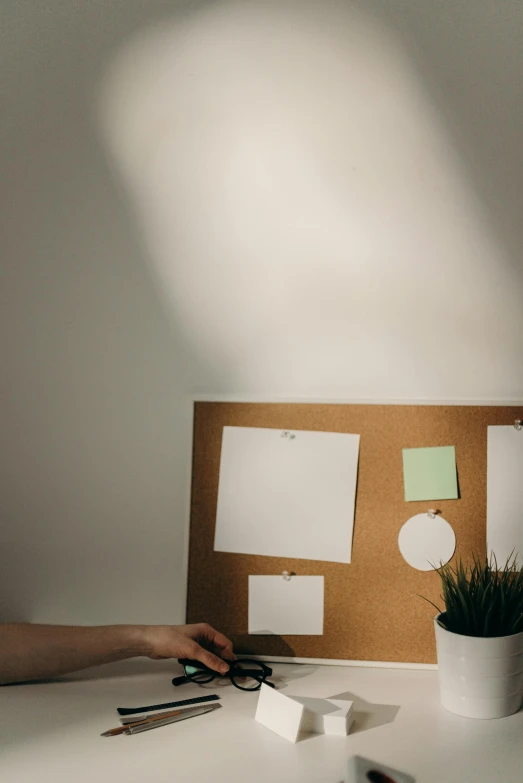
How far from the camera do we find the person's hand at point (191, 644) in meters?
1.04

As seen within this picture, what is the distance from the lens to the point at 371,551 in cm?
111

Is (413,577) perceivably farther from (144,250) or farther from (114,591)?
(144,250)

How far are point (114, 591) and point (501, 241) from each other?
821 mm

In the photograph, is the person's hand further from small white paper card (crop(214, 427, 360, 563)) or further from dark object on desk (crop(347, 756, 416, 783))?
dark object on desk (crop(347, 756, 416, 783))

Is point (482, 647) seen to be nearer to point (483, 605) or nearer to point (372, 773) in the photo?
point (483, 605)

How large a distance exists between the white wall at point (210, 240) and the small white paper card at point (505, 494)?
0.23ft

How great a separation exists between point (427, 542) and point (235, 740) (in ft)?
1.32

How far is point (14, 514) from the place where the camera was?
124cm

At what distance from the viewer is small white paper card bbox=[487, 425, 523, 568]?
108cm

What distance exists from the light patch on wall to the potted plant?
0.98ft

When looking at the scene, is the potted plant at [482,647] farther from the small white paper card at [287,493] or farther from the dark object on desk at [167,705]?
the dark object on desk at [167,705]

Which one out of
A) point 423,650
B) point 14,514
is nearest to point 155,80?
point 14,514

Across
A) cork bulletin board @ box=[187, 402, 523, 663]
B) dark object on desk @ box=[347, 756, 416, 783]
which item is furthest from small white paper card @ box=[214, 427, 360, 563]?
dark object on desk @ box=[347, 756, 416, 783]

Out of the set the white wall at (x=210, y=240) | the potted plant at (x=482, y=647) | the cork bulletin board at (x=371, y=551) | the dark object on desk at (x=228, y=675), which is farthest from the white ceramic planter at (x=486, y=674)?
the white wall at (x=210, y=240)
